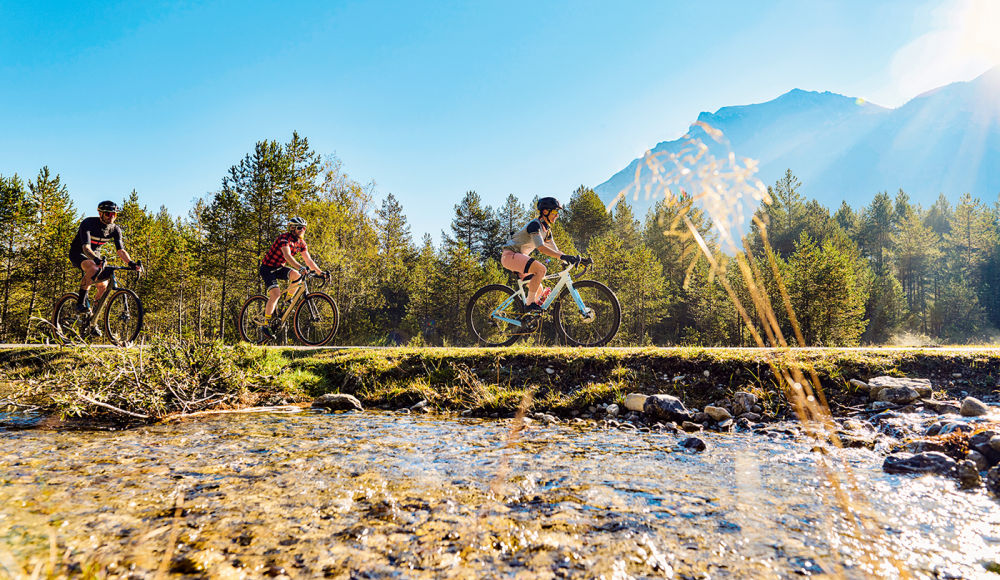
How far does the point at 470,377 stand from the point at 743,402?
3.76 meters

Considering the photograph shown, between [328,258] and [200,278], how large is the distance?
48.3ft

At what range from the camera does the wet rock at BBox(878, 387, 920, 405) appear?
16.9 feet

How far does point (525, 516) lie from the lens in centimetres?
259

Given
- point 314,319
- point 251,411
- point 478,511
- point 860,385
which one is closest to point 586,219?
point 314,319

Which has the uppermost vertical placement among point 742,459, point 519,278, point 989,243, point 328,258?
point 989,243

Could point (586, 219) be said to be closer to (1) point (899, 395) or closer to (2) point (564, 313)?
(2) point (564, 313)

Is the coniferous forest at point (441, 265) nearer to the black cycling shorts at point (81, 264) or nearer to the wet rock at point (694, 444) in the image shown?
the wet rock at point (694, 444)

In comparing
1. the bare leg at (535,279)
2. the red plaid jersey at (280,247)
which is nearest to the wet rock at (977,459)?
the bare leg at (535,279)

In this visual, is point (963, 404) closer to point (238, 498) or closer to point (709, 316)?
point (238, 498)

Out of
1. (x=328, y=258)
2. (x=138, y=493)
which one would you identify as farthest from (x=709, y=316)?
(x=138, y=493)

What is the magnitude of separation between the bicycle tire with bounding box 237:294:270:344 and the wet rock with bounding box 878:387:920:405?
11175 millimetres

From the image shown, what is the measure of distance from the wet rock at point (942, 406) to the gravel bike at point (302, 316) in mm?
9596

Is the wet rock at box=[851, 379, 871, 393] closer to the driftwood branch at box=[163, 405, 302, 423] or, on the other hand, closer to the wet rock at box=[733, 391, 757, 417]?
the wet rock at box=[733, 391, 757, 417]

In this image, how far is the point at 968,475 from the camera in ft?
10.3
